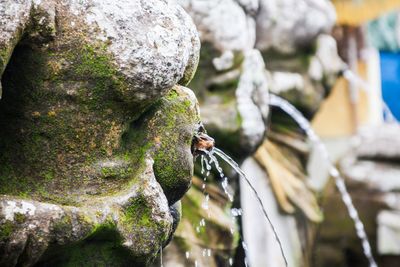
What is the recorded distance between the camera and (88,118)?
209cm

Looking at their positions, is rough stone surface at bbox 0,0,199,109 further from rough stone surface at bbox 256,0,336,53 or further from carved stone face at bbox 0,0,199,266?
rough stone surface at bbox 256,0,336,53

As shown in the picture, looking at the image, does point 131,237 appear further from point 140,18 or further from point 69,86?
point 140,18

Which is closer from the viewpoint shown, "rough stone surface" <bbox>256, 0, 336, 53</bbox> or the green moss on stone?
the green moss on stone

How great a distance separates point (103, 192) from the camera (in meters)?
2.12

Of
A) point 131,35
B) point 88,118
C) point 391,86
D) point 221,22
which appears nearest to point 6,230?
point 88,118

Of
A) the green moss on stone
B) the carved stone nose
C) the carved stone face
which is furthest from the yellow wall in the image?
the green moss on stone

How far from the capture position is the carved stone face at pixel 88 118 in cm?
204

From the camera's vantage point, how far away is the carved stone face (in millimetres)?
2035

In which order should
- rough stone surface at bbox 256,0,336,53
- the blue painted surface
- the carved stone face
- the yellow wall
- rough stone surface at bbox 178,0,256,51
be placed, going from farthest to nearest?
the blue painted surface → the yellow wall → rough stone surface at bbox 256,0,336,53 → rough stone surface at bbox 178,0,256,51 → the carved stone face

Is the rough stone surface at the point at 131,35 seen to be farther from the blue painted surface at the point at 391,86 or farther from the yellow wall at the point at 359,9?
the blue painted surface at the point at 391,86

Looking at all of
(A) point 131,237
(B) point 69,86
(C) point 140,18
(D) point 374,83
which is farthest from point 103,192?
(D) point 374,83

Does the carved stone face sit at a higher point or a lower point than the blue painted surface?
higher

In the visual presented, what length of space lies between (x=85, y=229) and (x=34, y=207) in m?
0.13

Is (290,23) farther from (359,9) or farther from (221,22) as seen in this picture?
(359,9)
